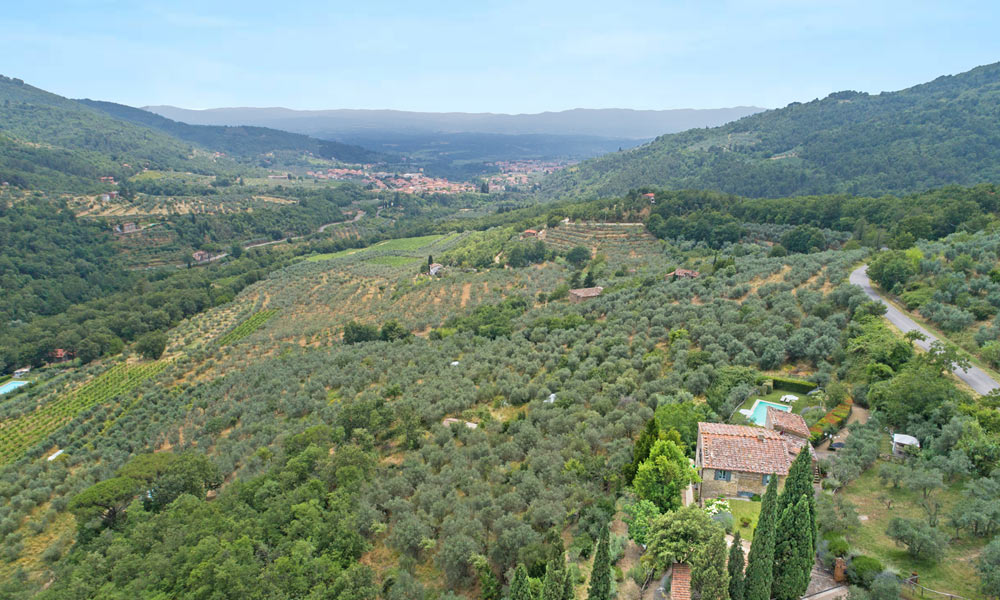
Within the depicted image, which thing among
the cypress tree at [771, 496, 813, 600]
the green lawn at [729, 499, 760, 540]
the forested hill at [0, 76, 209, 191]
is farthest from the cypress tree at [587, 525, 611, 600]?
the forested hill at [0, 76, 209, 191]

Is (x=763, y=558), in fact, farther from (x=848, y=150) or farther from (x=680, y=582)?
(x=848, y=150)

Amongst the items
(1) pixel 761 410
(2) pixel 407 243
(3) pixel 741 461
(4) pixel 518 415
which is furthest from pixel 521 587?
(2) pixel 407 243

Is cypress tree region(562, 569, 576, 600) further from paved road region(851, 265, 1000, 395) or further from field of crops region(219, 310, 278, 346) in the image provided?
field of crops region(219, 310, 278, 346)

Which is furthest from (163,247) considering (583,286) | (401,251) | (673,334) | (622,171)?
(622,171)

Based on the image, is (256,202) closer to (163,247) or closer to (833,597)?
(163,247)

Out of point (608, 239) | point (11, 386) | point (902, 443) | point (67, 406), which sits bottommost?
point (11, 386)

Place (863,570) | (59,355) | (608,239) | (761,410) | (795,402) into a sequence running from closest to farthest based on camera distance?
(863,570)
(761,410)
(795,402)
(59,355)
(608,239)
